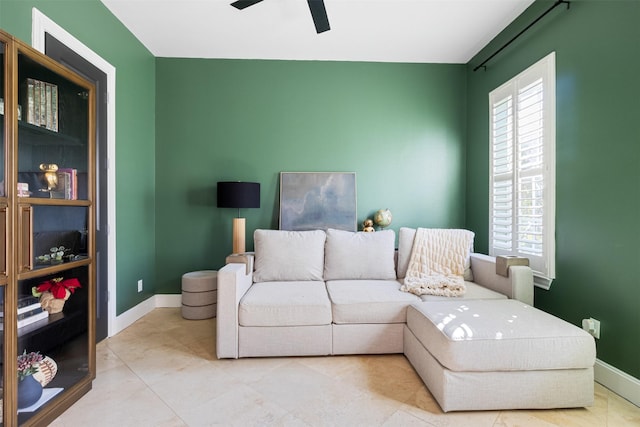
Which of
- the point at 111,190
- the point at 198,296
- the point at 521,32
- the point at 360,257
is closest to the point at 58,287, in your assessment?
the point at 111,190

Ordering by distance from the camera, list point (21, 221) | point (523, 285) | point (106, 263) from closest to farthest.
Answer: point (21, 221) < point (523, 285) < point (106, 263)

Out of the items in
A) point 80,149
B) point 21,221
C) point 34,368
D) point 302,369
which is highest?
point 80,149

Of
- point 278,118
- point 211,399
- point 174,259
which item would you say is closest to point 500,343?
point 211,399

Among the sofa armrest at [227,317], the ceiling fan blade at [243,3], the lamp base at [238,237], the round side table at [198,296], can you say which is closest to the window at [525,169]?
the ceiling fan blade at [243,3]

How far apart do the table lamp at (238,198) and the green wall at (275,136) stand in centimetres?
32

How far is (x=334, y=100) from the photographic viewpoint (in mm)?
3363

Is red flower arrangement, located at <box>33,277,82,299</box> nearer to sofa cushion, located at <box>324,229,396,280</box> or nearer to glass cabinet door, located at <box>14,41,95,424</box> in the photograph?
glass cabinet door, located at <box>14,41,95,424</box>

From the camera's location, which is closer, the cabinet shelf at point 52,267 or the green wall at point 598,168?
the cabinet shelf at point 52,267

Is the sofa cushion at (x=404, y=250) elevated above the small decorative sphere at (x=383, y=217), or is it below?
below

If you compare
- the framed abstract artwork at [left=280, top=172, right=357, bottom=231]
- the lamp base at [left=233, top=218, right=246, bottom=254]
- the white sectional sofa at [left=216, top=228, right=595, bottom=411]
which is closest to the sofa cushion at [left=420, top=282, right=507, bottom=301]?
the white sectional sofa at [left=216, top=228, right=595, bottom=411]

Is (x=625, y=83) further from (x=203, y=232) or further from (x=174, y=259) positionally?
(x=174, y=259)

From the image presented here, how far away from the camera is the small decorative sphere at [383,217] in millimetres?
3297

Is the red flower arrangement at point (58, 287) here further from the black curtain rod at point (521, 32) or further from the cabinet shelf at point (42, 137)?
the black curtain rod at point (521, 32)

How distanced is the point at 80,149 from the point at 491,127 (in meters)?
3.46
